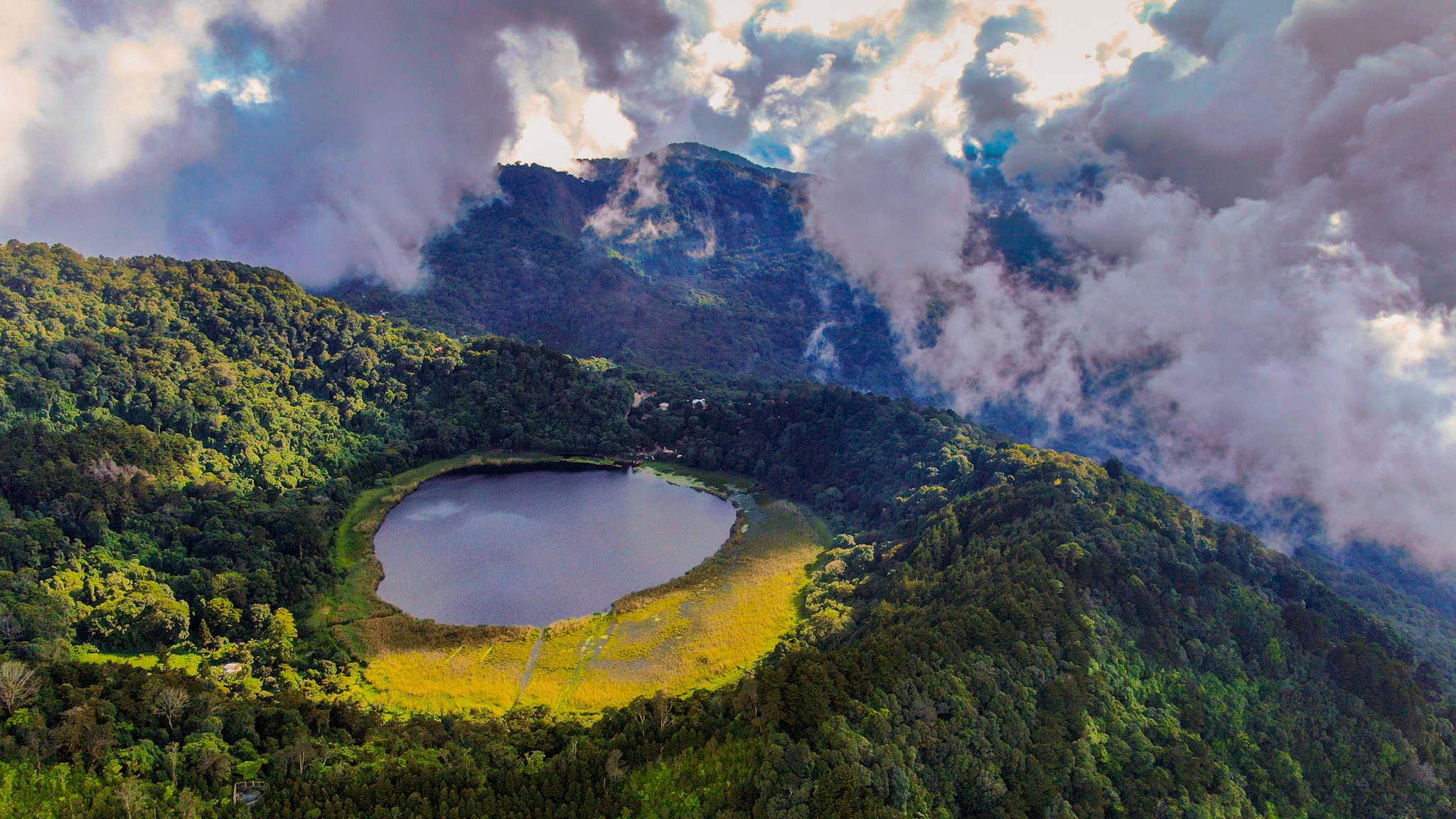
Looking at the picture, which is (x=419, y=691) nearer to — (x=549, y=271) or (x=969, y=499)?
(x=969, y=499)

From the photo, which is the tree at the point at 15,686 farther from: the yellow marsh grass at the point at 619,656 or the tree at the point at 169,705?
the yellow marsh grass at the point at 619,656

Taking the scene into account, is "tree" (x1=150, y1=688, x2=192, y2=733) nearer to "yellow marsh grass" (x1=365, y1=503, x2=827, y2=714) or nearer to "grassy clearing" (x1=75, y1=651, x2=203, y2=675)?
"grassy clearing" (x1=75, y1=651, x2=203, y2=675)

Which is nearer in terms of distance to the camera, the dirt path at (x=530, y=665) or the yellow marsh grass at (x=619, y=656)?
the yellow marsh grass at (x=619, y=656)

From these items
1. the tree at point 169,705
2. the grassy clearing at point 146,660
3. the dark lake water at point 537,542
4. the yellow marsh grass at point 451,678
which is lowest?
the tree at point 169,705

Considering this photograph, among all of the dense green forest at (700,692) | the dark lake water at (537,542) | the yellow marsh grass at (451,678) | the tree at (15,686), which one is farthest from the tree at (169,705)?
the dark lake water at (537,542)

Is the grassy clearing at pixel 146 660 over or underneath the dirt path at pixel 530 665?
underneath

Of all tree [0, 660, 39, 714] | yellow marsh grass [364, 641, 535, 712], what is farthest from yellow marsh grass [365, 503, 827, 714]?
tree [0, 660, 39, 714]

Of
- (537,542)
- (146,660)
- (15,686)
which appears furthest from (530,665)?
(15,686)
